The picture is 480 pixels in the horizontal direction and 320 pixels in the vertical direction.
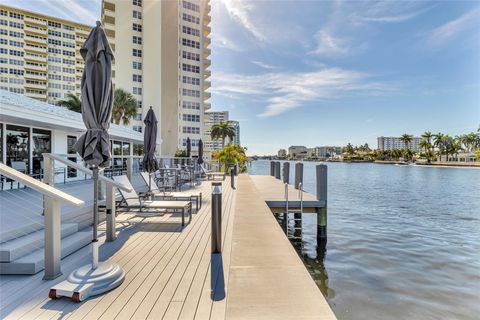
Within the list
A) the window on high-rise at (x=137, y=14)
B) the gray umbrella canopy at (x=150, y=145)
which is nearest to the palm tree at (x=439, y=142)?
the window on high-rise at (x=137, y=14)

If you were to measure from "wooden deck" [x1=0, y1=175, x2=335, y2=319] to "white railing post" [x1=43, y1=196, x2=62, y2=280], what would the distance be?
0.13 meters

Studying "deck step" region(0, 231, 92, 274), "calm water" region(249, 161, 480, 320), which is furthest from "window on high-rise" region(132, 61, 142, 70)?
"deck step" region(0, 231, 92, 274)

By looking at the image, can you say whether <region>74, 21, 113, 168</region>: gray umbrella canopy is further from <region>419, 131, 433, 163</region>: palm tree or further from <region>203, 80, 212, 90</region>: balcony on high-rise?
<region>419, 131, 433, 163</region>: palm tree

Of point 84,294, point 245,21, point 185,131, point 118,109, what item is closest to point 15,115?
point 84,294

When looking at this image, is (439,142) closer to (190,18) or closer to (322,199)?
(190,18)

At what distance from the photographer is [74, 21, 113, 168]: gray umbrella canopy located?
3098 mm

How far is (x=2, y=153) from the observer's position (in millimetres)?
8711

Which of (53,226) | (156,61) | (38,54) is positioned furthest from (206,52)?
(53,226)

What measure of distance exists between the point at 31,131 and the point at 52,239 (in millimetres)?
9354

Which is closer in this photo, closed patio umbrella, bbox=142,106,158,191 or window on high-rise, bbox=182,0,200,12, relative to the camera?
closed patio umbrella, bbox=142,106,158,191

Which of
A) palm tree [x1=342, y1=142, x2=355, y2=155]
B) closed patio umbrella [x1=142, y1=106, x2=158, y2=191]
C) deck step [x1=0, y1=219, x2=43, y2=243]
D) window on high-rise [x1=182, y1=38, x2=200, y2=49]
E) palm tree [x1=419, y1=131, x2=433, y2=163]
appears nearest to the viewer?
deck step [x1=0, y1=219, x2=43, y2=243]

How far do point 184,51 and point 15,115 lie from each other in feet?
129

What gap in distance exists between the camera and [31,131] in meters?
9.95

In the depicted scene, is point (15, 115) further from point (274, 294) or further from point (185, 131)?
point (185, 131)
